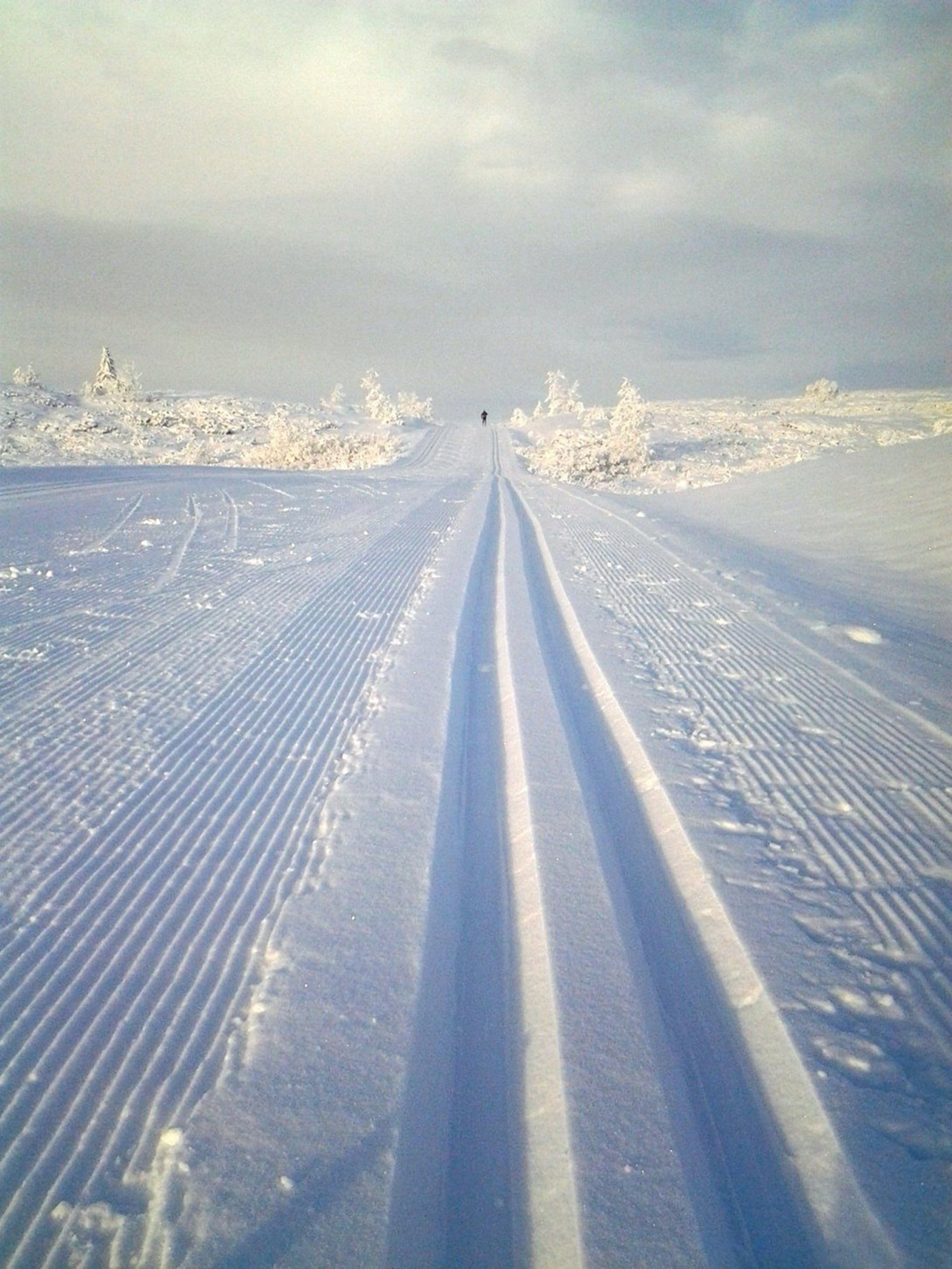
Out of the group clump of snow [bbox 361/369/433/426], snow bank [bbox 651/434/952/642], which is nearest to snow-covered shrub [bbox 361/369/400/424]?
clump of snow [bbox 361/369/433/426]

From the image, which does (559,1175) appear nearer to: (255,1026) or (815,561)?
(255,1026)

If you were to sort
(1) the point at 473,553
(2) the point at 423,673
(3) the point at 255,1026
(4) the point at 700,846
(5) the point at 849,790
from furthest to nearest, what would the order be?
(1) the point at 473,553, (2) the point at 423,673, (5) the point at 849,790, (4) the point at 700,846, (3) the point at 255,1026

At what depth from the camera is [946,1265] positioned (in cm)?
189

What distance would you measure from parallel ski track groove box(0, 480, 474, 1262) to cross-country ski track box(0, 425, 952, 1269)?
1cm

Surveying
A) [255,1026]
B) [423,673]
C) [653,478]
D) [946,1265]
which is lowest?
[946,1265]

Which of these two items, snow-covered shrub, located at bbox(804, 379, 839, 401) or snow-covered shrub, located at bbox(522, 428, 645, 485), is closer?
snow-covered shrub, located at bbox(522, 428, 645, 485)

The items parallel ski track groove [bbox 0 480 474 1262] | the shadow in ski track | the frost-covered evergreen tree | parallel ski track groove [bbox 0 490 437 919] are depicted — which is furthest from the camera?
the frost-covered evergreen tree

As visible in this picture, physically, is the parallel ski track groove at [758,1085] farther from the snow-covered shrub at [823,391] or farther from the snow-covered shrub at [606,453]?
the snow-covered shrub at [823,391]

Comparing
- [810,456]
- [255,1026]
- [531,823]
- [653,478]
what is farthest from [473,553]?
[810,456]

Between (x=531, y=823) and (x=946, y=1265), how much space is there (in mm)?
2267

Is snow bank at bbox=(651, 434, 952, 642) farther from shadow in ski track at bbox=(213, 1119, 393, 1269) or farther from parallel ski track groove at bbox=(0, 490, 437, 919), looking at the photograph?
shadow in ski track at bbox=(213, 1119, 393, 1269)

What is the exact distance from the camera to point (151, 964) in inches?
107

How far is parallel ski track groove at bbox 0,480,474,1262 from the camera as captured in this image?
2113 millimetres

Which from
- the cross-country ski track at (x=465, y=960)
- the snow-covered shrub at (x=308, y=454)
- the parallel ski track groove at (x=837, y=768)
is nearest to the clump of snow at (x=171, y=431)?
the snow-covered shrub at (x=308, y=454)
